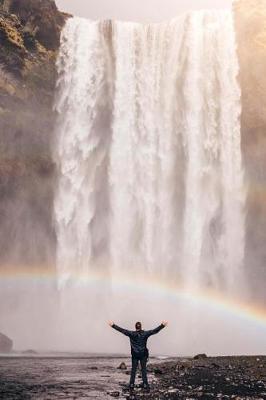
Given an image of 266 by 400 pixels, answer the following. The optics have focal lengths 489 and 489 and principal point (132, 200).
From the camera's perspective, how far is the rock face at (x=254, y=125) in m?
43.9

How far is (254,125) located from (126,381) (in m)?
34.2

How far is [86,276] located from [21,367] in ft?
79.3

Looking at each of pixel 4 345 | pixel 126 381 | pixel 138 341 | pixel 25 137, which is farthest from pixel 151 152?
pixel 138 341

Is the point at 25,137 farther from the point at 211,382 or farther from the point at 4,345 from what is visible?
the point at 211,382

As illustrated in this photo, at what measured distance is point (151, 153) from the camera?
45.7 m

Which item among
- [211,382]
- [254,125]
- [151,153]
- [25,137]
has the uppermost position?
[254,125]

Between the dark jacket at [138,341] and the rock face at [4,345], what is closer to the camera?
the dark jacket at [138,341]

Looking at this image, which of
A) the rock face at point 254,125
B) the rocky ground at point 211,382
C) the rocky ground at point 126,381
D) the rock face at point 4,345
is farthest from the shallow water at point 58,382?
the rock face at point 254,125

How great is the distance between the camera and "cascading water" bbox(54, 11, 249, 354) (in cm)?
4384

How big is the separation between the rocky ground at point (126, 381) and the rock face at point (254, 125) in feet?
78.0

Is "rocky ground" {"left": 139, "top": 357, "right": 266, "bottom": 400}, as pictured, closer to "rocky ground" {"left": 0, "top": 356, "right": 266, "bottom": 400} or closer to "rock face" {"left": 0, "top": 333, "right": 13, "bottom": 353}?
"rocky ground" {"left": 0, "top": 356, "right": 266, "bottom": 400}

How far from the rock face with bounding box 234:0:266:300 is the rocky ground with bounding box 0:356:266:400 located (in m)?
23.8

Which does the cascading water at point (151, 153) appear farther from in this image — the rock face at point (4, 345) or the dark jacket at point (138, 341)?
the dark jacket at point (138, 341)

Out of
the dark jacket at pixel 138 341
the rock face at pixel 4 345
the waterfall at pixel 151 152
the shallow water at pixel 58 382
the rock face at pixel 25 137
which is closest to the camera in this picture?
the shallow water at pixel 58 382
